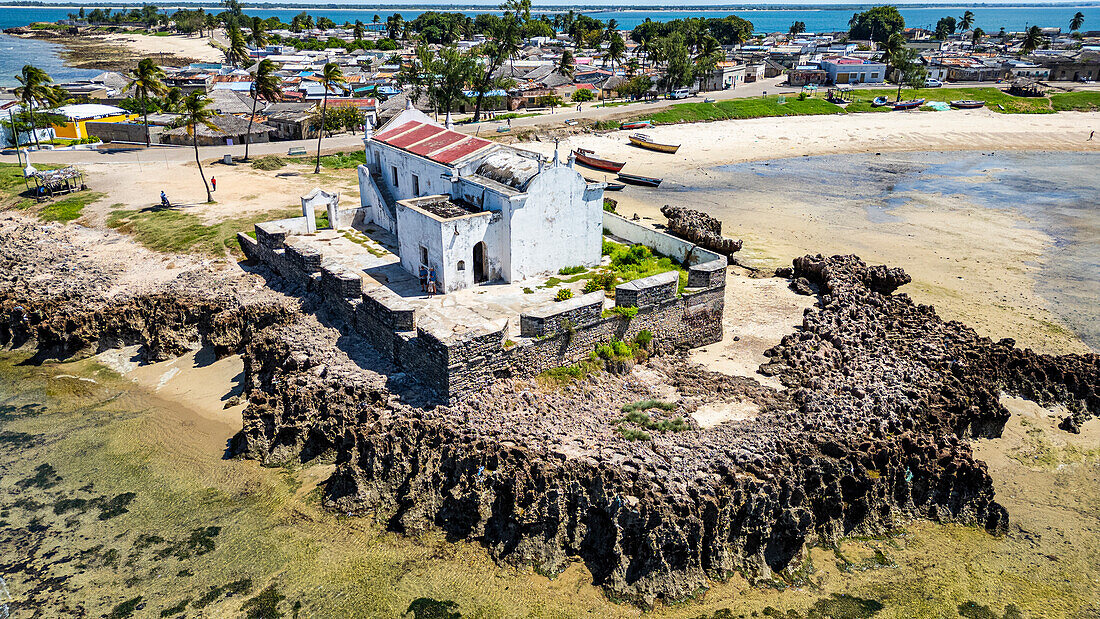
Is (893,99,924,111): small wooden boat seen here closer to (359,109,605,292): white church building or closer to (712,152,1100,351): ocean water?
(712,152,1100,351): ocean water

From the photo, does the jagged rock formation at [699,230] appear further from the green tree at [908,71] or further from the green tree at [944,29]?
the green tree at [944,29]

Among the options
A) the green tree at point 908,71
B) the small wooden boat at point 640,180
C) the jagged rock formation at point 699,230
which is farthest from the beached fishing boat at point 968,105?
the jagged rock formation at point 699,230

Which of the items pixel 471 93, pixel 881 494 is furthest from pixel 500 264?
pixel 471 93

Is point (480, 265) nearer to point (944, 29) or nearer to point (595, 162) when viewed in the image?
point (595, 162)

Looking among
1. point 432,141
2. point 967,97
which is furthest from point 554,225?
point 967,97

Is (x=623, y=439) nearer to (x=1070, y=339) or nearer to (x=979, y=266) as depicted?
(x=1070, y=339)

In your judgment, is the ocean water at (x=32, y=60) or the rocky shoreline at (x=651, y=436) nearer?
the rocky shoreline at (x=651, y=436)

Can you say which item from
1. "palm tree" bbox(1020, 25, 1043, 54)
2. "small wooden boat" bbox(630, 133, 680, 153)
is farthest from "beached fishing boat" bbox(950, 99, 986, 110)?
"palm tree" bbox(1020, 25, 1043, 54)
